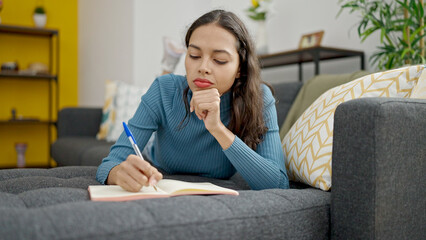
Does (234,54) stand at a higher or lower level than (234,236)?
higher

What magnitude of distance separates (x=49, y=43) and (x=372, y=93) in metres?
4.59

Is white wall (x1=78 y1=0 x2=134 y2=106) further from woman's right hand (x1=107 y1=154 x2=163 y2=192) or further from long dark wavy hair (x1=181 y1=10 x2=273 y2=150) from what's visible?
woman's right hand (x1=107 y1=154 x2=163 y2=192)

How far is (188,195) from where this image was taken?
92 centimetres

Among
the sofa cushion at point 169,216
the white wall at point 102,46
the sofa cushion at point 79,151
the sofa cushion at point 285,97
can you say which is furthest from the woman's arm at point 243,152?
the white wall at point 102,46

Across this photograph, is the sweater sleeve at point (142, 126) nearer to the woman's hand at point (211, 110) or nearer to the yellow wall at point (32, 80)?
the woman's hand at point (211, 110)

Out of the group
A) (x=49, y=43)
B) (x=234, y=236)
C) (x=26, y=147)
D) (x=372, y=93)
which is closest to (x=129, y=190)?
(x=234, y=236)

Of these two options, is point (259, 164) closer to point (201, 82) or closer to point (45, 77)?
point (201, 82)

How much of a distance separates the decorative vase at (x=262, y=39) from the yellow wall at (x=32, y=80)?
2.90 m

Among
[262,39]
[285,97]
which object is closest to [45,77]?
[262,39]

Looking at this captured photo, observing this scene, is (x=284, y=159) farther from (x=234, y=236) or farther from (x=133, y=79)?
(x=133, y=79)

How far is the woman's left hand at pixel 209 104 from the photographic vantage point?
1.11m

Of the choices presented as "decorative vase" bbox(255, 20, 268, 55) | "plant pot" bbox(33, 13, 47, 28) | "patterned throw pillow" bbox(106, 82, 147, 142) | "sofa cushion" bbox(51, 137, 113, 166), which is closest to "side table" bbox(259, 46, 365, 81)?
"decorative vase" bbox(255, 20, 268, 55)

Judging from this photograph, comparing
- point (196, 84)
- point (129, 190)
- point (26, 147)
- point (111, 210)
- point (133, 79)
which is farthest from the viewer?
point (26, 147)

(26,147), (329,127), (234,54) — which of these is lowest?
(26,147)
